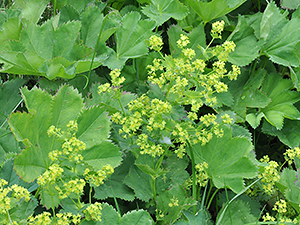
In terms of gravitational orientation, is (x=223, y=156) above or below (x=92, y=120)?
below

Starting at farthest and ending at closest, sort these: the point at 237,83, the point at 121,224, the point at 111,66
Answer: the point at 237,83 → the point at 111,66 → the point at 121,224

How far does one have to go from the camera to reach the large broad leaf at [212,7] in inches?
67.2

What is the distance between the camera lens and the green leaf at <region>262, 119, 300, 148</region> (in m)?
1.77

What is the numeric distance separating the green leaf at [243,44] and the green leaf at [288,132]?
1.30ft

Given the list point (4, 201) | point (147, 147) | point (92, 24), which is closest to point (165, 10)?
point (92, 24)

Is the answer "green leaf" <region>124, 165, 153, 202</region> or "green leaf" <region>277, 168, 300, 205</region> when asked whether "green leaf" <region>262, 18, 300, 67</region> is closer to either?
"green leaf" <region>277, 168, 300, 205</region>

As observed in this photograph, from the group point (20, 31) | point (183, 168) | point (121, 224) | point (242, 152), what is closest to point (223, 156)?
point (242, 152)

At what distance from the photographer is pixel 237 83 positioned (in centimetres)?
195

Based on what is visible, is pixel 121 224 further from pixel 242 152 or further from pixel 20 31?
pixel 20 31

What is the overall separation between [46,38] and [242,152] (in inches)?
42.5

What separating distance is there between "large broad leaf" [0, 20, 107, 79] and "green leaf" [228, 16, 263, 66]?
769 millimetres

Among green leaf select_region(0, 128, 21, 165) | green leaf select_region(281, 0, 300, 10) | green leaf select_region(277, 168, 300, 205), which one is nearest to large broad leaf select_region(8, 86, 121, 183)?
green leaf select_region(0, 128, 21, 165)

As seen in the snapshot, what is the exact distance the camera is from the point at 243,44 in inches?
73.0

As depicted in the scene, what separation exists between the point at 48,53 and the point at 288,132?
1375 mm
